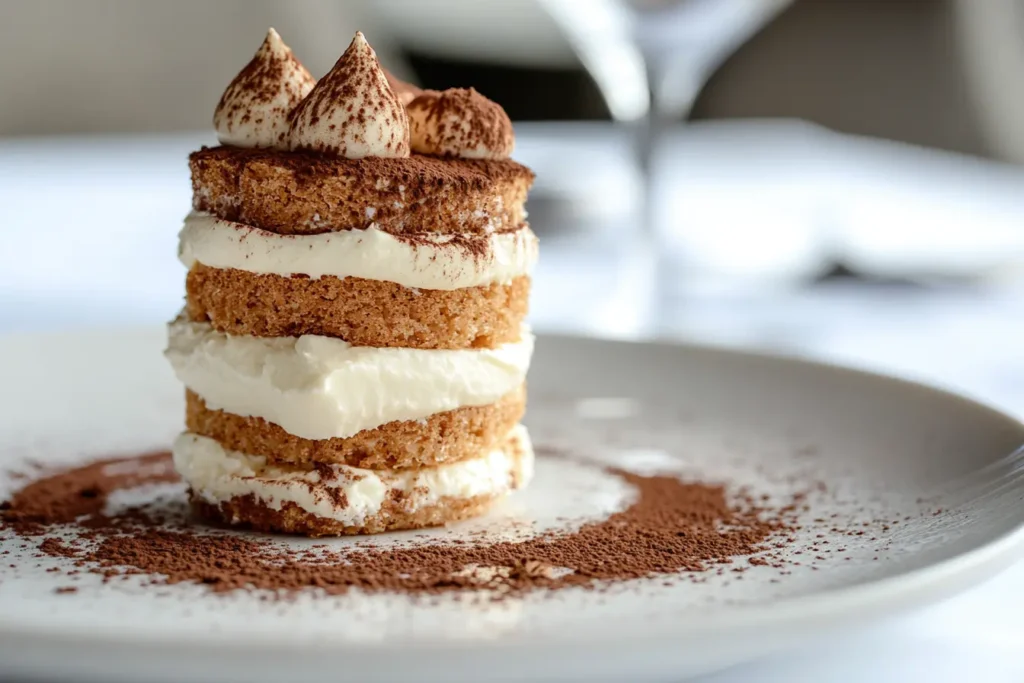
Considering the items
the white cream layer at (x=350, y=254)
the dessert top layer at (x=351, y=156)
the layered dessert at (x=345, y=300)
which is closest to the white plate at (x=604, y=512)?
the layered dessert at (x=345, y=300)

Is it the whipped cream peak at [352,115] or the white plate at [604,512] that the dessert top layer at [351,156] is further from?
the white plate at [604,512]

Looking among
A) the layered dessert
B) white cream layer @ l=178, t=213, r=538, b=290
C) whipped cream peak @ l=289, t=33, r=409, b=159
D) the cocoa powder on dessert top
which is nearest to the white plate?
the cocoa powder on dessert top

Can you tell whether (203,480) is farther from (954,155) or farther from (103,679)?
(954,155)

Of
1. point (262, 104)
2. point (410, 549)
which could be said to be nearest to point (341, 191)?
point (262, 104)

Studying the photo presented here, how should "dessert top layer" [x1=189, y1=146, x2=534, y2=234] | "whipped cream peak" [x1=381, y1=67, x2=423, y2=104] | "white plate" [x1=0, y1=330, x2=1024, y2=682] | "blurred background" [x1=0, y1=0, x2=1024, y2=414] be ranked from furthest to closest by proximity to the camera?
1. "blurred background" [x1=0, y1=0, x2=1024, y2=414]
2. "whipped cream peak" [x1=381, y1=67, x2=423, y2=104]
3. "dessert top layer" [x1=189, y1=146, x2=534, y2=234]
4. "white plate" [x1=0, y1=330, x2=1024, y2=682]

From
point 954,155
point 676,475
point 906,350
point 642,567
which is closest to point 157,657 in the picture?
point 642,567

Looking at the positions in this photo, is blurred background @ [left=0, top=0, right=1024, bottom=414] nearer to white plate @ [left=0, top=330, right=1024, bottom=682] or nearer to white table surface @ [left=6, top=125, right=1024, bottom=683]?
white table surface @ [left=6, top=125, right=1024, bottom=683]
